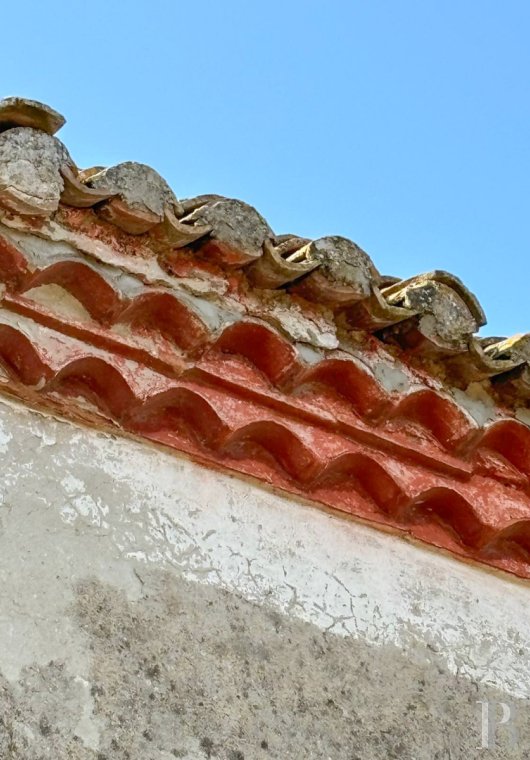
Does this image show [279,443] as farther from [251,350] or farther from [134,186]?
[134,186]

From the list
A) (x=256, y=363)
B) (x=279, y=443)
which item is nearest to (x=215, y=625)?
(x=279, y=443)

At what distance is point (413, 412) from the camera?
123 inches

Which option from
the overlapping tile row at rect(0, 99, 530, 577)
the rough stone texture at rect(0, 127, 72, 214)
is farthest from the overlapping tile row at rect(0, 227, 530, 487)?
the rough stone texture at rect(0, 127, 72, 214)

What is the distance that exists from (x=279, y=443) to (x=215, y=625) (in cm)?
54

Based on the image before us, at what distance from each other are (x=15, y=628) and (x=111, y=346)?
736 millimetres

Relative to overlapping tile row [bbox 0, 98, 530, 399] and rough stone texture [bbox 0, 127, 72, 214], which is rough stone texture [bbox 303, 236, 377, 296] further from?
rough stone texture [bbox 0, 127, 72, 214]

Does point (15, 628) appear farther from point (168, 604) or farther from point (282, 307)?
point (282, 307)

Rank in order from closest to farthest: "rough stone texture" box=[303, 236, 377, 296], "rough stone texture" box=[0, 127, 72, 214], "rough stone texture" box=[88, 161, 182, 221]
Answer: "rough stone texture" box=[0, 127, 72, 214] → "rough stone texture" box=[88, 161, 182, 221] → "rough stone texture" box=[303, 236, 377, 296]

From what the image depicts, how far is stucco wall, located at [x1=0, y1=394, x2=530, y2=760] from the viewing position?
7.72ft

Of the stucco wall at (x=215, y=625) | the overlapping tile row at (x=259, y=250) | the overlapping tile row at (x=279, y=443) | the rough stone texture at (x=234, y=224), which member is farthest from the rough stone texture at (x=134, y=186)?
the stucco wall at (x=215, y=625)

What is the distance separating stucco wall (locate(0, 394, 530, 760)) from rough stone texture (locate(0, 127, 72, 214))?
472 mm

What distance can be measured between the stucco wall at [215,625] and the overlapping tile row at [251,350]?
11 centimetres

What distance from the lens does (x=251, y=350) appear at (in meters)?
2.96

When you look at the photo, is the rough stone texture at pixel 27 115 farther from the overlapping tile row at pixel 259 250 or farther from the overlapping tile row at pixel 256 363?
the overlapping tile row at pixel 256 363
